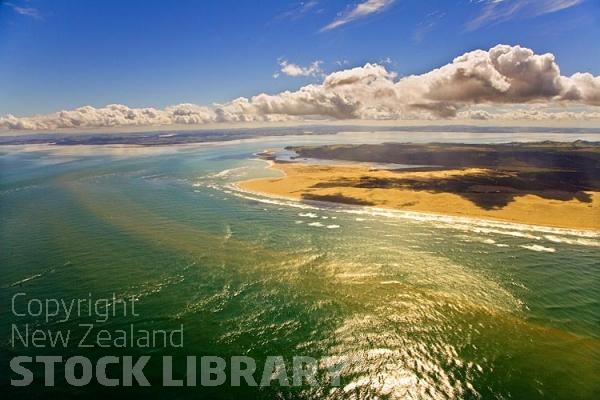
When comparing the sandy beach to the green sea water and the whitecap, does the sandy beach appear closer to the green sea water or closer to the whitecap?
the green sea water

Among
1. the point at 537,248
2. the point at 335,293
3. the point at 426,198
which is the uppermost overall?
the point at 426,198

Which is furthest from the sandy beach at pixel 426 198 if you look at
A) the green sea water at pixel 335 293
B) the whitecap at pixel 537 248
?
the whitecap at pixel 537 248

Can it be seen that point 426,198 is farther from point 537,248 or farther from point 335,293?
point 335,293

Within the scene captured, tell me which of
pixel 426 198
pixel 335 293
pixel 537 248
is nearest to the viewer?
pixel 335 293

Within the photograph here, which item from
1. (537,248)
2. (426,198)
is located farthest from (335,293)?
(426,198)

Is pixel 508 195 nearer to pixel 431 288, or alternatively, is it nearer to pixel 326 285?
pixel 431 288

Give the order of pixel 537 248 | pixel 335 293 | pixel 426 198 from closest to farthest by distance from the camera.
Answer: pixel 335 293 < pixel 537 248 < pixel 426 198

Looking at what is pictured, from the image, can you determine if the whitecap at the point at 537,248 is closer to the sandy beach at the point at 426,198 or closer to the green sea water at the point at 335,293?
the green sea water at the point at 335,293
